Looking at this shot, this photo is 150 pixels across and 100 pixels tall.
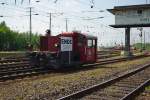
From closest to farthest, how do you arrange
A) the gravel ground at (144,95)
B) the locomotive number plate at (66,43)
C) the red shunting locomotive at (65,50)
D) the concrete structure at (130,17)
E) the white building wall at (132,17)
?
the gravel ground at (144,95) < the red shunting locomotive at (65,50) < the locomotive number plate at (66,43) < the concrete structure at (130,17) < the white building wall at (132,17)

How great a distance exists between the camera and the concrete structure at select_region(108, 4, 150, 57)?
205 feet

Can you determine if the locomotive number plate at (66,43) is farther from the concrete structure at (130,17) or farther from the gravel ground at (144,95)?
the concrete structure at (130,17)

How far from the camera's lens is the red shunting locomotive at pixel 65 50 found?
78.6 ft

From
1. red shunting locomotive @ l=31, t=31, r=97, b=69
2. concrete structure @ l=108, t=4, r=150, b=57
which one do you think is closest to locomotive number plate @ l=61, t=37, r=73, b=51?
red shunting locomotive @ l=31, t=31, r=97, b=69

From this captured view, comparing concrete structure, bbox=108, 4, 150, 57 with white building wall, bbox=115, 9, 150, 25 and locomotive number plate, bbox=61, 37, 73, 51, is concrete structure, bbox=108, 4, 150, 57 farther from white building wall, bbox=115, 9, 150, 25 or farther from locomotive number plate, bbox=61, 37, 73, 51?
Result: locomotive number plate, bbox=61, 37, 73, 51

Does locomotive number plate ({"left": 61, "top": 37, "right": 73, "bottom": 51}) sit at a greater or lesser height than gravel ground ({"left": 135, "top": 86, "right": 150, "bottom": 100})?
greater

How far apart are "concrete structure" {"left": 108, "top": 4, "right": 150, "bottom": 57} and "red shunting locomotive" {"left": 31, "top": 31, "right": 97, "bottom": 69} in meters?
34.5

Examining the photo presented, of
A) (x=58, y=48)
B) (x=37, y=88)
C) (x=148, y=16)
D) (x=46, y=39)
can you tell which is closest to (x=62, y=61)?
(x=58, y=48)

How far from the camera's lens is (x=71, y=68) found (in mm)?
26781

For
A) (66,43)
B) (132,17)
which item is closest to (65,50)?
(66,43)

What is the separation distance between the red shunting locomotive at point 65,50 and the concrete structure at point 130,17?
3449 cm

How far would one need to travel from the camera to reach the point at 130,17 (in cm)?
6350

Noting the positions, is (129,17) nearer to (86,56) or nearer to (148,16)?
(148,16)

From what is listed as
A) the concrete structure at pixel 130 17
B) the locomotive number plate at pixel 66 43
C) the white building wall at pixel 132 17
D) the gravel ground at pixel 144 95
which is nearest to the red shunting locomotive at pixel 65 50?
the locomotive number plate at pixel 66 43
